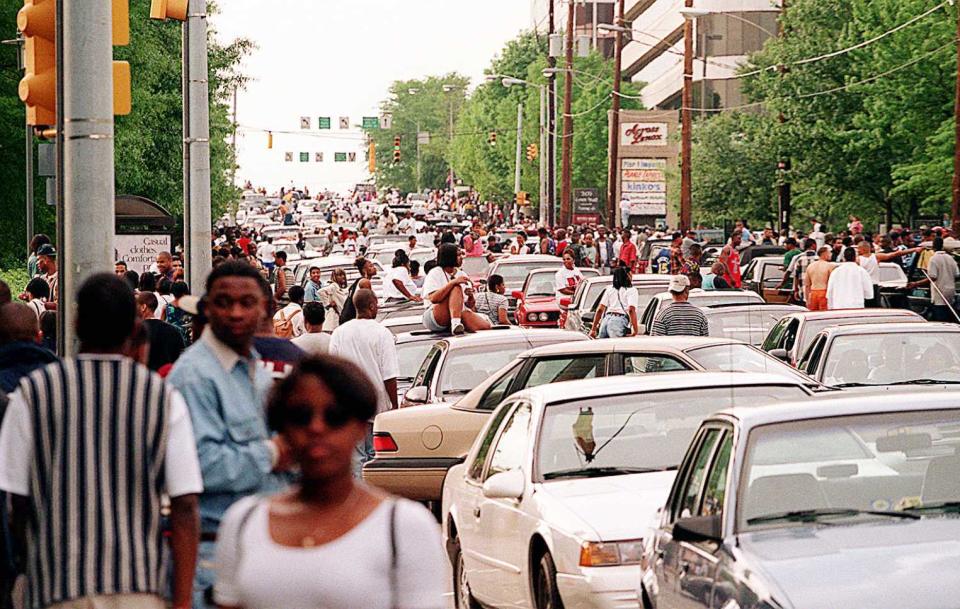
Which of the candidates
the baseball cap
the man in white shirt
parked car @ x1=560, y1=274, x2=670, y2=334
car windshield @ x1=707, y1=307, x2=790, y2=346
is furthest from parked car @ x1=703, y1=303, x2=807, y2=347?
parked car @ x1=560, y1=274, x2=670, y2=334

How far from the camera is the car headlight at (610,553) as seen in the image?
898 cm

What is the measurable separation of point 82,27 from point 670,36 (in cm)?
10387

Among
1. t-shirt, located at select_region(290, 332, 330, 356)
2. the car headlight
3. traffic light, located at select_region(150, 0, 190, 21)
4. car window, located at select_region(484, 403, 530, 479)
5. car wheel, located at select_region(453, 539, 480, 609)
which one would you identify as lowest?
car wheel, located at select_region(453, 539, 480, 609)

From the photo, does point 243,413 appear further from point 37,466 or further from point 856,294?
point 856,294

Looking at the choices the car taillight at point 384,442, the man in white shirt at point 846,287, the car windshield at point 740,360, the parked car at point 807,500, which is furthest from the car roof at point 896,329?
the man in white shirt at point 846,287

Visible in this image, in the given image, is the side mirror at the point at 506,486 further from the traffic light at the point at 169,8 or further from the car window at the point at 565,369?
the traffic light at the point at 169,8

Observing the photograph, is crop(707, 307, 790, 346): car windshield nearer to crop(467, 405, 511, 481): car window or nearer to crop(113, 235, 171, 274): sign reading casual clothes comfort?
crop(113, 235, 171, 274): sign reading casual clothes comfort

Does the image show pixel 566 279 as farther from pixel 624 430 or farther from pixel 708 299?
pixel 624 430

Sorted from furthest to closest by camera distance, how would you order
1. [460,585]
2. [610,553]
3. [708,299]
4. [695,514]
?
1. [708,299]
2. [460,585]
3. [610,553]
4. [695,514]

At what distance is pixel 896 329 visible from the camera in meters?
15.8

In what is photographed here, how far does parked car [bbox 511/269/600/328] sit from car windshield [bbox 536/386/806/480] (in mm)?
21330

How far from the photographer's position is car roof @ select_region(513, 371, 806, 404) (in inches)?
417

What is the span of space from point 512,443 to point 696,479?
9.13ft

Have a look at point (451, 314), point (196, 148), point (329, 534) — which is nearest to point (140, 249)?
point (196, 148)
